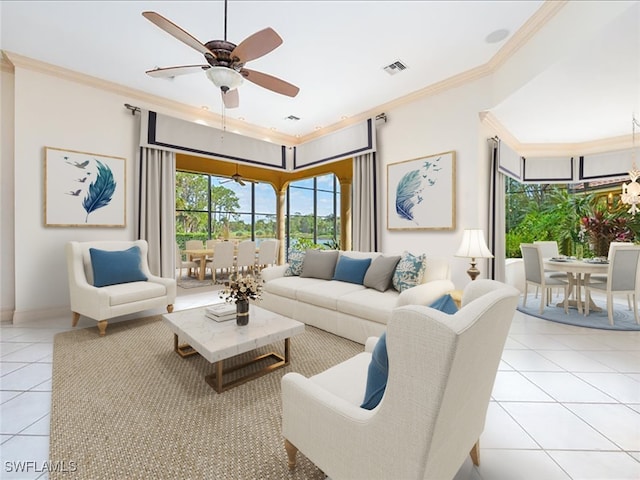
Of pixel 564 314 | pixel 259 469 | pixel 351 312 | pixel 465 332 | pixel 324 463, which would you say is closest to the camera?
pixel 465 332

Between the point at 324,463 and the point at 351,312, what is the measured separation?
1.79 metres

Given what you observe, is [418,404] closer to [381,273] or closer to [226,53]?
[381,273]

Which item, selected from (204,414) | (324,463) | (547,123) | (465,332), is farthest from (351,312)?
(547,123)

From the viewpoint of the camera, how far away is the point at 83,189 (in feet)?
12.5

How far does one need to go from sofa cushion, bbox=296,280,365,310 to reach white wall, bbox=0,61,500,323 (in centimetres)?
143

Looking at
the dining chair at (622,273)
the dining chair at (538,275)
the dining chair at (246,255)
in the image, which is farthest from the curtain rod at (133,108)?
the dining chair at (622,273)

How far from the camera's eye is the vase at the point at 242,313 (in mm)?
2369

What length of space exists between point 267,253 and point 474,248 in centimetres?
463

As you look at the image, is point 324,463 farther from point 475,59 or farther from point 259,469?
point 475,59

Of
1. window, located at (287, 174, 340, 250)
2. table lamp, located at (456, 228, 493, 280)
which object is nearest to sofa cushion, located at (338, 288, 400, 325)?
table lamp, located at (456, 228, 493, 280)

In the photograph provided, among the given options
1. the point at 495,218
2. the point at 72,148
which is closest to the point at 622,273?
the point at 495,218

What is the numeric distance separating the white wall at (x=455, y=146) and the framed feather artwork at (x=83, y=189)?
403cm

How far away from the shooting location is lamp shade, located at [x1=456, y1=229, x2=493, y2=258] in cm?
290

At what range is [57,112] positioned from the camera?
361cm
